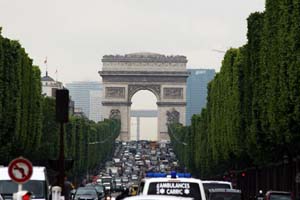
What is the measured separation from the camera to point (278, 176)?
94.4 metres

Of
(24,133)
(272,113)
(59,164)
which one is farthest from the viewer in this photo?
(24,133)

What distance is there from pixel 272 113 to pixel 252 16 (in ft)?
52.8

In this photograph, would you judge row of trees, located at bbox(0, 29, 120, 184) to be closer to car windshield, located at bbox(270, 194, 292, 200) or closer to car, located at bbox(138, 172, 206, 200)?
car windshield, located at bbox(270, 194, 292, 200)

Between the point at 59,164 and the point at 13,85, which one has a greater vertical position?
the point at 13,85

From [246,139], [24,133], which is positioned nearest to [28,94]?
[24,133]

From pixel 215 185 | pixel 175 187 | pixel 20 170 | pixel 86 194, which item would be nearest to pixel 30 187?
pixel 175 187

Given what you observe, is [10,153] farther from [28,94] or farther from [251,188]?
[251,188]

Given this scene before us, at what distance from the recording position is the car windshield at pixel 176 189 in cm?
3353

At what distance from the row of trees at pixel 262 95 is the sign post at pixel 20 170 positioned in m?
31.0

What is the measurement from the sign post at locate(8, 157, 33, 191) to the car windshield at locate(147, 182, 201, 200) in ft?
13.9

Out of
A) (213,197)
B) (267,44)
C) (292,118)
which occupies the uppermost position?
(267,44)

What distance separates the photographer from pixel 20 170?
30375 millimetres

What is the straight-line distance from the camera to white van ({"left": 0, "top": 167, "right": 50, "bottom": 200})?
41156 mm

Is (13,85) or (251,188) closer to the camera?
(13,85)
